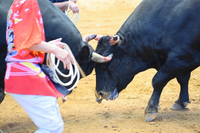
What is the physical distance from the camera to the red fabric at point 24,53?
2.49 m

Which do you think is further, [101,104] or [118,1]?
[118,1]

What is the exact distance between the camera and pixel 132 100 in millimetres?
5160

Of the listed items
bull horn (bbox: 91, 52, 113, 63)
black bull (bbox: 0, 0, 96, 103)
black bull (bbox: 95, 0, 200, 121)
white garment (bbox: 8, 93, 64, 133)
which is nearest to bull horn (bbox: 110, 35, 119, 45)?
black bull (bbox: 95, 0, 200, 121)

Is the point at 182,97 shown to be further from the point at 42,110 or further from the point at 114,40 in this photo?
the point at 42,110

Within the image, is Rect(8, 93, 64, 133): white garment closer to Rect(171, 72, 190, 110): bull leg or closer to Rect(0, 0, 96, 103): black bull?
Rect(0, 0, 96, 103): black bull

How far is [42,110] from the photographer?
2.62 metres

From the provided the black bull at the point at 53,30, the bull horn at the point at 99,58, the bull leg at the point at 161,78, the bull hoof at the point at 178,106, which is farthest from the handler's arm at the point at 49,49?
the bull hoof at the point at 178,106

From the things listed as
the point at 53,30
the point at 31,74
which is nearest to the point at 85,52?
the point at 53,30

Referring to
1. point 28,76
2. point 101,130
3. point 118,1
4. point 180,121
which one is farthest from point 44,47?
point 118,1

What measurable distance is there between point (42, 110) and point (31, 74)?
1.12 ft

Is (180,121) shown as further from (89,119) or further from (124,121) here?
(89,119)

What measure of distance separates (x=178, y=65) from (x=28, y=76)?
7.52 ft

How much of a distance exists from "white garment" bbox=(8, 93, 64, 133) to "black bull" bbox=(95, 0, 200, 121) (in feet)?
6.31

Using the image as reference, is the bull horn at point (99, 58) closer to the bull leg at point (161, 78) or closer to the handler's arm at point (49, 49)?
the bull leg at point (161, 78)
